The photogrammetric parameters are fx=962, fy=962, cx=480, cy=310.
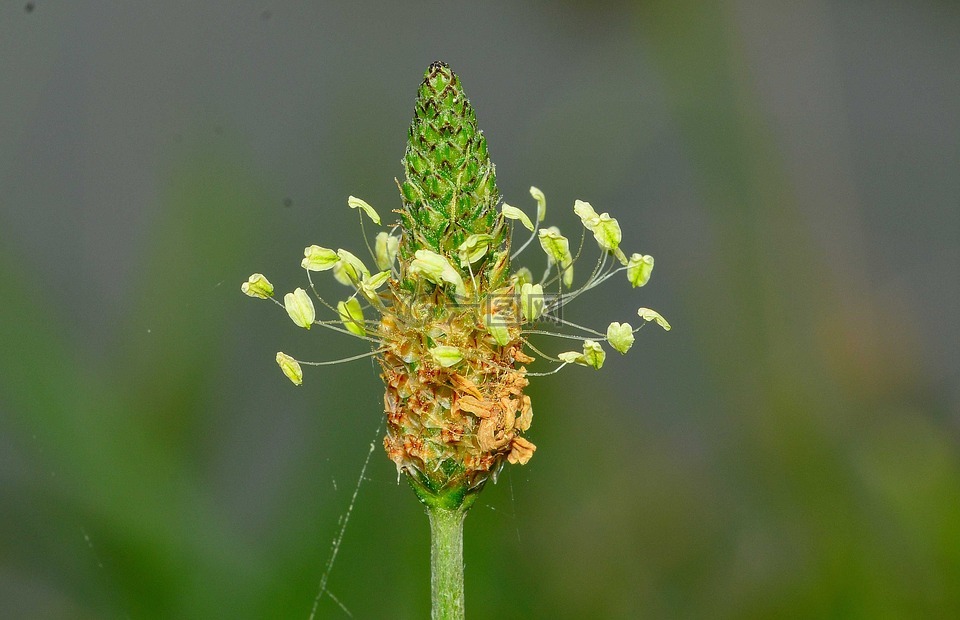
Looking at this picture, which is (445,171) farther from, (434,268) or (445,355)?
(445,355)

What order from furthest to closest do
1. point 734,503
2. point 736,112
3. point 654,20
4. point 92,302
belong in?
point 92,302
point 654,20
point 736,112
point 734,503

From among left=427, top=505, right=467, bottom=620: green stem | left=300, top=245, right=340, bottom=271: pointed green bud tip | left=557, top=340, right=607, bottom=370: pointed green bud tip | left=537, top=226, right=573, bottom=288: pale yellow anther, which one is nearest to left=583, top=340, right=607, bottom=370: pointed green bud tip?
left=557, top=340, right=607, bottom=370: pointed green bud tip

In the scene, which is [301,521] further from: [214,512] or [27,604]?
[27,604]

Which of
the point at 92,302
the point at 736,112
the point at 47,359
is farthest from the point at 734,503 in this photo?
the point at 92,302

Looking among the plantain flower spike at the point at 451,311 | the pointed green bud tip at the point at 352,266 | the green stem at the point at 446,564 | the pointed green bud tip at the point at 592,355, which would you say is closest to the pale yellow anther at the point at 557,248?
the plantain flower spike at the point at 451,311

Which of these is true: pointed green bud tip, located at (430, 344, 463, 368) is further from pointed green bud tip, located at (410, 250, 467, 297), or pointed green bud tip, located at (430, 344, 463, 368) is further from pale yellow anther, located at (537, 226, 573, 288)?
pale yellow anther, located at (537, 226, 573, 288)

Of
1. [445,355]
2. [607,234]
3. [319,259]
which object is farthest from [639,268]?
[319,259]

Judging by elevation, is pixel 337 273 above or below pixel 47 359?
above
